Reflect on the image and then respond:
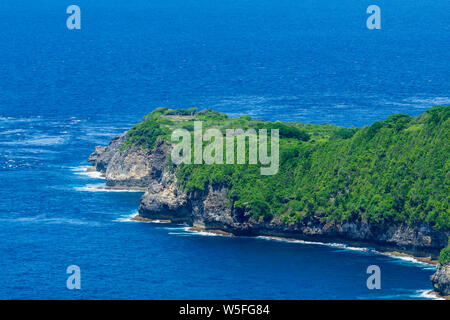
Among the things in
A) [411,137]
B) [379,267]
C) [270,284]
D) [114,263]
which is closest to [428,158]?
[411,137]

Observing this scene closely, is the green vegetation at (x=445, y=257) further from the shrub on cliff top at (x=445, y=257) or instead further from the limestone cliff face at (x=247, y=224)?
the limestone cliff face at (x=247, y=224)

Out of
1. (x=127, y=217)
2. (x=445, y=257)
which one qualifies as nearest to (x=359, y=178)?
(x=445, y=257)

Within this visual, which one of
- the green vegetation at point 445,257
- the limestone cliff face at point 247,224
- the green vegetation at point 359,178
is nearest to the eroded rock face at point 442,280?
the green vegetation at point 445,257

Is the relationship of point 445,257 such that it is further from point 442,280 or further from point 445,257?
point 442,280

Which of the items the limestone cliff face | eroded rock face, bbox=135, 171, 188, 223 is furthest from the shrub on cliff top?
eroded rock face, bbox=135, 171, 188, 223
